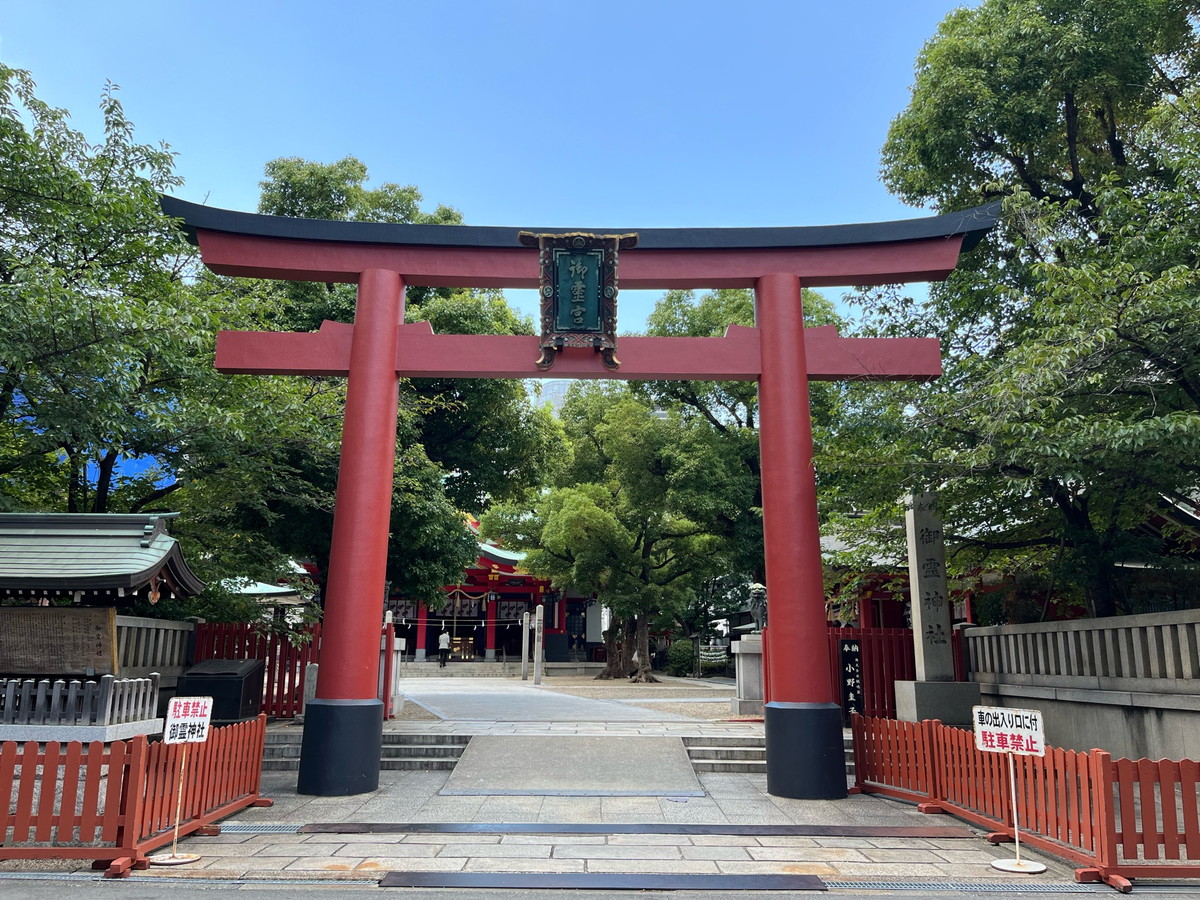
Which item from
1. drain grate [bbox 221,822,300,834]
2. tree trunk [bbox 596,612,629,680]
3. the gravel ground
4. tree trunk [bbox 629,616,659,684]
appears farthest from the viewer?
tree trunk [bbox 596,612,629,680]

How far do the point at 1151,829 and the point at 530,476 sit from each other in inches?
665

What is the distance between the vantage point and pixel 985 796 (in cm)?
758

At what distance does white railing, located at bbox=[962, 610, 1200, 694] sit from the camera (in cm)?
900

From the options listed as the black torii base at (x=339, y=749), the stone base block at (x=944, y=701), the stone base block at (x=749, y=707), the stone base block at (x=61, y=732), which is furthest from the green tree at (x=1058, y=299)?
the stone base block at (x=61, y=732)

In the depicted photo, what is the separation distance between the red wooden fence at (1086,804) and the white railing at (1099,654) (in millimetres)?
1915

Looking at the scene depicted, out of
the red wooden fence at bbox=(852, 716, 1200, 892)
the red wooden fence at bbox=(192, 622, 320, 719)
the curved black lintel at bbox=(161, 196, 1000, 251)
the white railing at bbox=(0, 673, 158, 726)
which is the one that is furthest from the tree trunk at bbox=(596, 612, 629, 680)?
the white railing at bbox=(0, 673, 158, 726)

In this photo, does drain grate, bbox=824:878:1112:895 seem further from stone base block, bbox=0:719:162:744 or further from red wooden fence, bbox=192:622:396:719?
red wooden fence, bbox=192:622:396:719

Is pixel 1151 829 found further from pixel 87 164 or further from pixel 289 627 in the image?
pixel 87 164

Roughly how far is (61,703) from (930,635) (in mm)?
10533

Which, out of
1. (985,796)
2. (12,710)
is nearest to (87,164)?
(12,710)

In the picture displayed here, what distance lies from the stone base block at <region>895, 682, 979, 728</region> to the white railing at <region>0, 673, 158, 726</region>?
31.4 ft

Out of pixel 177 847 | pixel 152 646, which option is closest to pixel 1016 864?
pixel 177 847

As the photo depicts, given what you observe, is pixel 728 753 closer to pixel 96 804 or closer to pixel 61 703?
pixel 96 804

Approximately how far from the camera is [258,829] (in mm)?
7617
